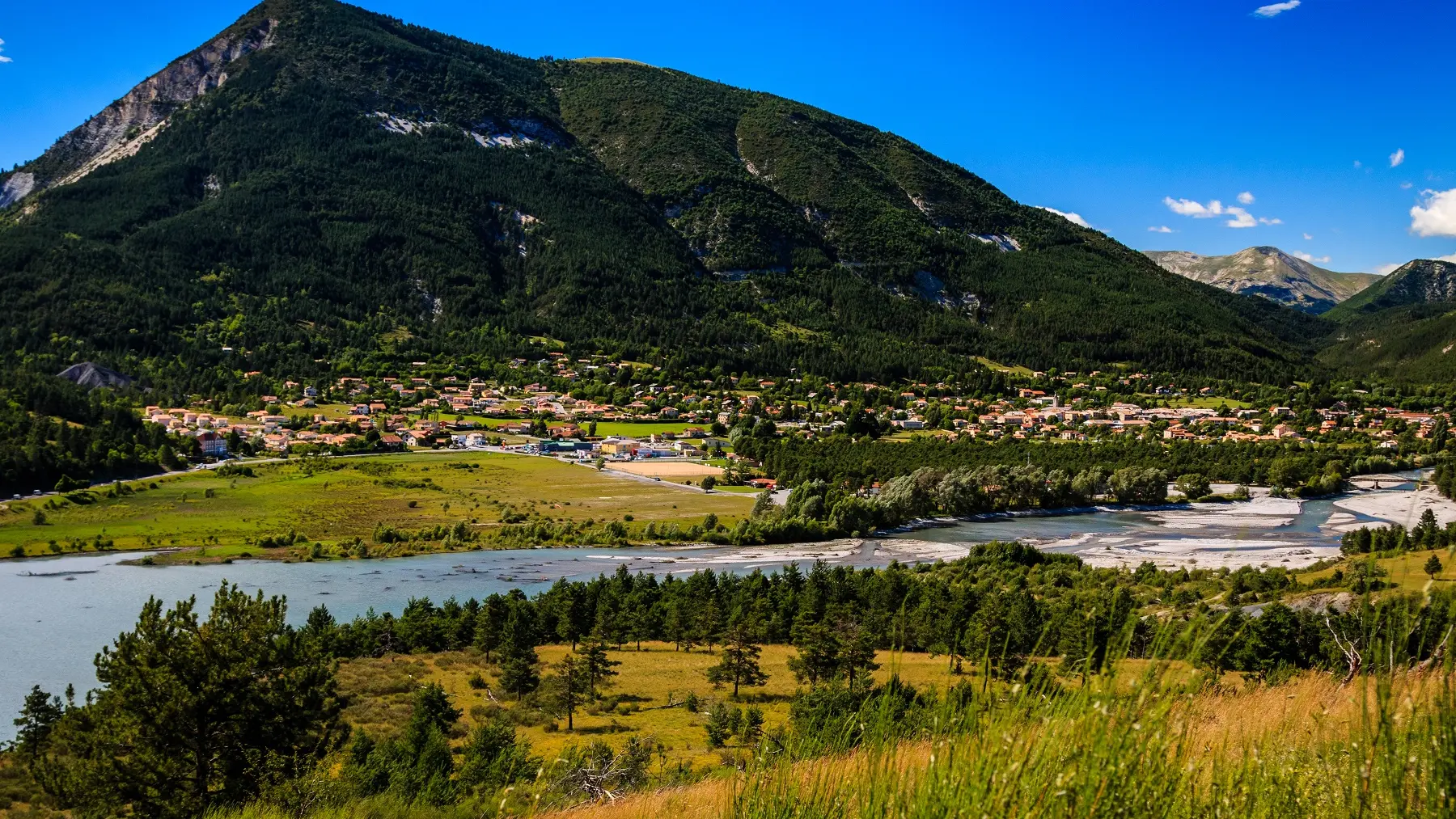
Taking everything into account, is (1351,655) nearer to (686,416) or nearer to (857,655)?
(857,655)

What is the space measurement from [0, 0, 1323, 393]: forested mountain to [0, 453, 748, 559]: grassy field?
36.3m

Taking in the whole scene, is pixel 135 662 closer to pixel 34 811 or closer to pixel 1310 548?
pixel 34 811

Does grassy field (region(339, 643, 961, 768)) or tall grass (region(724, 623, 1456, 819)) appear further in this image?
grassy field (region(339, 643, 961, 768))

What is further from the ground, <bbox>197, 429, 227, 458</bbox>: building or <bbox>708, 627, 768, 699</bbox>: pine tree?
<bbox>197, 429, 227, 458</bbox>: building

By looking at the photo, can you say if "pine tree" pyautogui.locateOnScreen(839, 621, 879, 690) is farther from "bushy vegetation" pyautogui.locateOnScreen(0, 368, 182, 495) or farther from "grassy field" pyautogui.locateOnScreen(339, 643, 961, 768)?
"bushy vegetation" pyautogui.locateOnScreen(0, 368, 182, 495)

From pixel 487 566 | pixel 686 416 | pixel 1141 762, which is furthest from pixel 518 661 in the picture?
pixel 686 416

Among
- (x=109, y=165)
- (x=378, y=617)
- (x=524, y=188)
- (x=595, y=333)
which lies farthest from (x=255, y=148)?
(x=378, y=617)

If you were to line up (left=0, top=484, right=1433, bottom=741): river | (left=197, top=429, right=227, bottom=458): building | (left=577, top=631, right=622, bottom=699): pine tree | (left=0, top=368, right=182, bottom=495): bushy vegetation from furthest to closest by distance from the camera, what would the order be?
(left=197, top=429, right=227, bottom=458): building < (left=0, top=368, right=182, bottom=495): bushy vegetation < (left=0, top=484, right=1433, bottom=741): river < (left=577, top=631, right=622, bottom=699): pine tree

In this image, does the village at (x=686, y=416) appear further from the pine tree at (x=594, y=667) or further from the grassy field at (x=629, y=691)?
the pine tree at (x=594, y=667)

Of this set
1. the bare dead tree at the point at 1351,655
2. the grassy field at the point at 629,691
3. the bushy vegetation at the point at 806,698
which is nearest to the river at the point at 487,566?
the bushy vegetation at the point at 806,698

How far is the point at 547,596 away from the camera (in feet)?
98.4

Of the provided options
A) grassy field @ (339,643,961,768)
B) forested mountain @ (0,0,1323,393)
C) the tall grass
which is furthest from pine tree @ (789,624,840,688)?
forested mountain @ (0,0,1323,393)

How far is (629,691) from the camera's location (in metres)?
23.1

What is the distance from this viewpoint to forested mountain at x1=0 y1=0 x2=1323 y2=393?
108125mm
